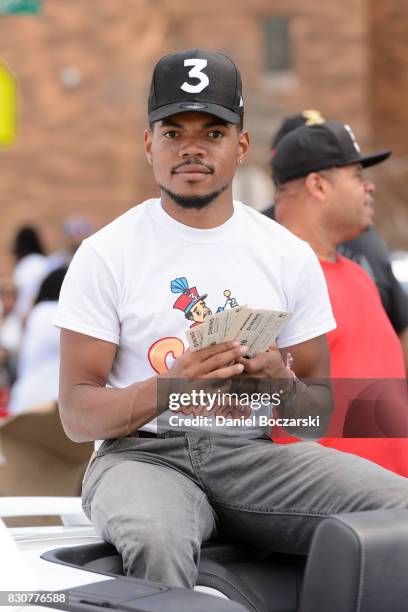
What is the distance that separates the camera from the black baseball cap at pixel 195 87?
3467mm

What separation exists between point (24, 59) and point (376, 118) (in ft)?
39.0

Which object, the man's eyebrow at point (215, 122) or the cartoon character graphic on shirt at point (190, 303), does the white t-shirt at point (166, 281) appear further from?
the man's eyebrow at point (215, 122)

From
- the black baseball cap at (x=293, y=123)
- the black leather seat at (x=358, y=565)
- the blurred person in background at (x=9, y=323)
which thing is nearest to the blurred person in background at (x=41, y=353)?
the black baseball cap at (x=293, y=123)

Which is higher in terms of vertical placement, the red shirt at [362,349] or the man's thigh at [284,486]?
the red shirt at [362,349]

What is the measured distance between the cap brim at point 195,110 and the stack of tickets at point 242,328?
62 centimetres

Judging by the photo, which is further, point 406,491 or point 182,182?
point 182,182

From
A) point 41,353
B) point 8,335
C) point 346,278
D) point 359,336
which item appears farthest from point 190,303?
point 8,335

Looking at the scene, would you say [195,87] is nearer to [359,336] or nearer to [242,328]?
[242,328]

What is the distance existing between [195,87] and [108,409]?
87 cm

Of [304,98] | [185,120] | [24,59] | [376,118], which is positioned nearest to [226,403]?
[185,120]

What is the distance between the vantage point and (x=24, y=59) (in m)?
25.6

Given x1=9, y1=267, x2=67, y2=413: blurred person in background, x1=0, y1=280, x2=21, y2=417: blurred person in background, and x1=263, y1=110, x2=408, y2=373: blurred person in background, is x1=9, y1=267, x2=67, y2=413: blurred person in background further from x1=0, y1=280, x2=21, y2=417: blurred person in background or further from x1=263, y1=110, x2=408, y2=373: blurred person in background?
x1=0, y1=280, x2=21, y2=417: blurred person in background

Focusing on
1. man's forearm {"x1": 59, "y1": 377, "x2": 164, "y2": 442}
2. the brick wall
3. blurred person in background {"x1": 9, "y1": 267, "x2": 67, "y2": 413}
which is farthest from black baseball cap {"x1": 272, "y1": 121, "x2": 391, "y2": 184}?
the brick wall

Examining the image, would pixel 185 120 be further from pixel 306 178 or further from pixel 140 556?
pixel 306 178
